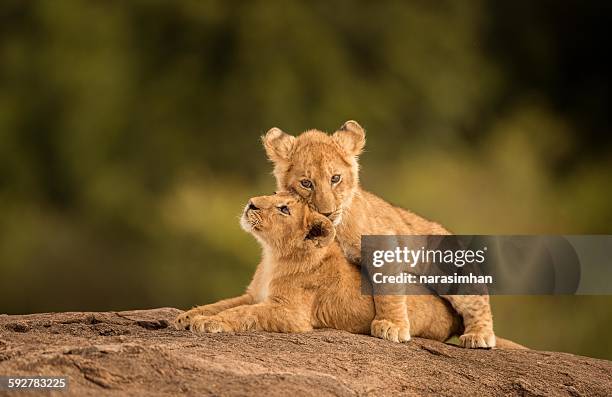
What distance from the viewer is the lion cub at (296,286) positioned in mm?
5488

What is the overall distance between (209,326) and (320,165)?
1193 mm

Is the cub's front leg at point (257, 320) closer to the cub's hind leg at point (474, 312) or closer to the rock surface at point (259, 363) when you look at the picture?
the rock surface at point (259, 363)

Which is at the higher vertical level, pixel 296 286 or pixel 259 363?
pixel 296 286

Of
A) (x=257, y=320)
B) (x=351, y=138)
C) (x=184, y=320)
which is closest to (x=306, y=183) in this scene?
(x=351, y=138)

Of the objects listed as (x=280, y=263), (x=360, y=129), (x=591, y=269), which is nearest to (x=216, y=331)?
(x=280, y=263)

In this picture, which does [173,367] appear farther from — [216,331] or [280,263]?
[280,263]

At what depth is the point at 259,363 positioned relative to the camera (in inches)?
181

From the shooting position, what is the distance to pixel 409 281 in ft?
19.5

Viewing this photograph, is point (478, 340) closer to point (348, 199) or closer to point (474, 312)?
point (474, 312)

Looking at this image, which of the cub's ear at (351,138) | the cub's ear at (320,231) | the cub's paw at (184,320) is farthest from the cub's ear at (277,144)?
the cub's paw at (184,320)

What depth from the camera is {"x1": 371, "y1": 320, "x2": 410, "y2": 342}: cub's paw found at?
18.1ft

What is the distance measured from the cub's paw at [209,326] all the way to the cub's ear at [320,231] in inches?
28.2

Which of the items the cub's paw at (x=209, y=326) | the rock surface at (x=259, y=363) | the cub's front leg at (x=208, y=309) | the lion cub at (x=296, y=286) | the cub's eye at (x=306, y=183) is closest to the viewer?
the rock surface at (x=259, y=363)

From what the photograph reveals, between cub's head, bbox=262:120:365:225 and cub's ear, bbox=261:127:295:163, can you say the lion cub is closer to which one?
cub's head, bbox=262:120:365:225
